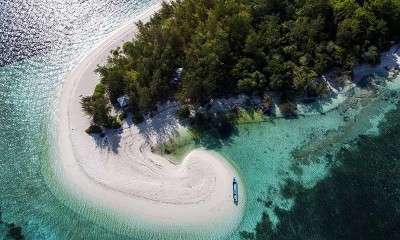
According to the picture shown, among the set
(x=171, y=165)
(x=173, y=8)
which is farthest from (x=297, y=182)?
(x=173, y=8)

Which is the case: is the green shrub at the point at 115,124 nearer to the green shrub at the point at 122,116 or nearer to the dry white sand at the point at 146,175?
the dry white sand at the point at 146,175

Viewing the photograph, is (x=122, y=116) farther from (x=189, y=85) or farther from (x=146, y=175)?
(x=189, y=85)

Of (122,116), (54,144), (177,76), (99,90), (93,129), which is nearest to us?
(93,129)

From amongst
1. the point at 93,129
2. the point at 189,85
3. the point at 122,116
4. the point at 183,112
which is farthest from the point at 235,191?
the point at 93,129

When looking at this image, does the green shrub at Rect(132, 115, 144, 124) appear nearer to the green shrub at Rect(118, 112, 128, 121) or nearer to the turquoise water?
the green shrub at Rect(118, 112, 128, 121)

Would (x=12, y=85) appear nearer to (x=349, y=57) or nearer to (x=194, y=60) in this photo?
(x=194, y=60)
